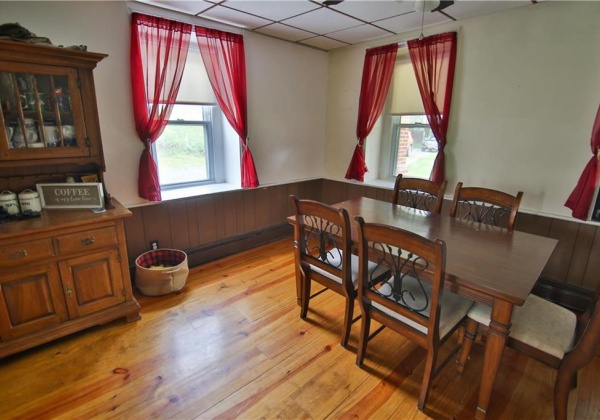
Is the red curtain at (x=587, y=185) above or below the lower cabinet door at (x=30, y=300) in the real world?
above

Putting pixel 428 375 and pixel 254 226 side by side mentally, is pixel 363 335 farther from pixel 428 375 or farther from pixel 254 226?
pixel 254 226

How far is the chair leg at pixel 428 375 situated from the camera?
1.58 metres

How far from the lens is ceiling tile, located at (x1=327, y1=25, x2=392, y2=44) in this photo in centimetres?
312

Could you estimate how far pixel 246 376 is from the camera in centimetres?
189

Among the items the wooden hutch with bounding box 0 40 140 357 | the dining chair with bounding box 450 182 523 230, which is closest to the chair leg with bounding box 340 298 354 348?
the dining chair with bounding box 450 182 523 230

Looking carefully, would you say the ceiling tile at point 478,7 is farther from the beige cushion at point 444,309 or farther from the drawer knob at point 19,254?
the drawer knob at point 19,254

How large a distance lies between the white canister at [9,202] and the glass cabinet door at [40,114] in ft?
0.93

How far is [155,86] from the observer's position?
8.71ft

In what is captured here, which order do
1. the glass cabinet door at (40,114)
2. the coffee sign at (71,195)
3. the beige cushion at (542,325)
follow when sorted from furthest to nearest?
the coffee sign at (71,195) < the glass cabinet door at (40,114) < the beige cushion at (542,325)

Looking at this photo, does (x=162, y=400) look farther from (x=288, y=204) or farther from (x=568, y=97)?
(x=568, y=97)

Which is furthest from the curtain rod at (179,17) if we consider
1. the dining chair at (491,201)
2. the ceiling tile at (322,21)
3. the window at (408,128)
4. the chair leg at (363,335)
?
the chair leg at (363,335)

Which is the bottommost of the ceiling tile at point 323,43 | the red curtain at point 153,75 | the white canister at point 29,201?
the white canister at point 29,201

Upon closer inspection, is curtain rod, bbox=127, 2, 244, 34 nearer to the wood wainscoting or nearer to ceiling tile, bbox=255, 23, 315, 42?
ceiling tile, bbox=255, 23, 315, 42

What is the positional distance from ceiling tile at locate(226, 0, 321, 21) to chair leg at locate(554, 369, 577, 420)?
2.87m
